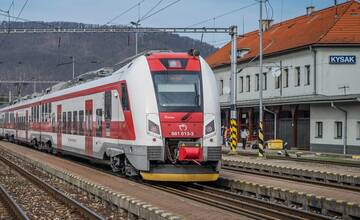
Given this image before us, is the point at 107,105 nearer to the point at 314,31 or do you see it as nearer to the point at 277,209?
the point at 277,209

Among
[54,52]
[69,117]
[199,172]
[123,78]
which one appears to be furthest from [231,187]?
[54,52]

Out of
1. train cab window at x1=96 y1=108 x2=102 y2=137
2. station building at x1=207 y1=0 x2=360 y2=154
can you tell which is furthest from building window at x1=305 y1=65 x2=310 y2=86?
train cab window at x1=96 y1=108 x2=102 y2=137

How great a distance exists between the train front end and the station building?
65.3 feet

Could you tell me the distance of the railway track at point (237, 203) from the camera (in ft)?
38.5

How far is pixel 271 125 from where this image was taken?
4725 centimetres

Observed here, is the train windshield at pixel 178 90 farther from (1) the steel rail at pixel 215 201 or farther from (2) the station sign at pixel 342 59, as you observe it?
(2) the station sign at pixel 342 59

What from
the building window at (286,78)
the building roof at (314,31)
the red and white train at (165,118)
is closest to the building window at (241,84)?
the building roof at (314,31)

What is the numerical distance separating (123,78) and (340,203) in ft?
24.1

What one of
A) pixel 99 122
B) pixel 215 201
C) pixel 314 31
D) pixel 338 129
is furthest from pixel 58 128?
pixel 314 31

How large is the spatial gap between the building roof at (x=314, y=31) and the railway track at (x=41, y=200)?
28430 millimetres

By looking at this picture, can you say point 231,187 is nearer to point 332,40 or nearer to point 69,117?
point 69,117

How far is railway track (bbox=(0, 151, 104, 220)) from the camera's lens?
12622 mm

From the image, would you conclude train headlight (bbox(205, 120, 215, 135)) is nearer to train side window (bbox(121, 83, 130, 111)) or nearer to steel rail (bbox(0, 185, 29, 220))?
train side window (bbox(121, 83, 130, 111))

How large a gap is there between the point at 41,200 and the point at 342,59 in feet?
106
